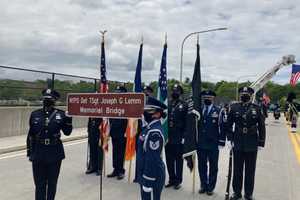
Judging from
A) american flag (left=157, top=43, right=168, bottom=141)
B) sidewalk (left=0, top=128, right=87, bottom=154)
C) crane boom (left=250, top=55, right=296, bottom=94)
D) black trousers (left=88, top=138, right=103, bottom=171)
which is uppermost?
crane boom (left=250, top=55, right=296, bottom=94)

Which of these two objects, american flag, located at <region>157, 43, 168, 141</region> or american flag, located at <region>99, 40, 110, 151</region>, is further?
american flag, located at <region>157, 43, 168, 141</region>

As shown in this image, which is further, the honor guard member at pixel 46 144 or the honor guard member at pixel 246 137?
the honor guard member at pixel 246 137

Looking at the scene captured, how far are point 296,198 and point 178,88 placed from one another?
9.50 ft

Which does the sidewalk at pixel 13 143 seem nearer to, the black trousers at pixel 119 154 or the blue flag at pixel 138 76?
the black trousers at pixel 119 154

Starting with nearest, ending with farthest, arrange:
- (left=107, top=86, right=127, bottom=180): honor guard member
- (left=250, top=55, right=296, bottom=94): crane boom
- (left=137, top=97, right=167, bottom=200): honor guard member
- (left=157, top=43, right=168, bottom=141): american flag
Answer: (left=137, top=97, right=167, bottom=200): honor guard member < (left=157, top=43, right=168, bottom=141): american flag < (left=107, top=86, right=127, bottom=180): honor guard member < (left=250, top=55, right=296, bottom=94): crane boom

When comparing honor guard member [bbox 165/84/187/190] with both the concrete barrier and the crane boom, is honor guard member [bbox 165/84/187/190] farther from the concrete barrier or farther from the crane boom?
the crane boom

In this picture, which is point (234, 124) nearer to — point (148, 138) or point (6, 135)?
point (148, 138)

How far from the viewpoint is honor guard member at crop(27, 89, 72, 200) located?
4.87 meters

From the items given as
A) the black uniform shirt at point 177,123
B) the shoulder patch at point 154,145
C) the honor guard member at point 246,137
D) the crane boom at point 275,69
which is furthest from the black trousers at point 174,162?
the crane boom at point 275,69

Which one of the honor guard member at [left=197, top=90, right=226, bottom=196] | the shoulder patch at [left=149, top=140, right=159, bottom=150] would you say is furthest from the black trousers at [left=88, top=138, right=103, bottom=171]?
the shoulder patch at [left=149, top=140, right=159, bottom=150]

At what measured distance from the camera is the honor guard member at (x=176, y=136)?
722cm

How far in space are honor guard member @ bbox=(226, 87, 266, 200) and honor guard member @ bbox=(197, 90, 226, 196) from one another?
1.18 feet

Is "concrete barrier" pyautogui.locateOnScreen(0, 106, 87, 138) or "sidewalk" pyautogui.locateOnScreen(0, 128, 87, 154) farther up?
"concrete barrier" pyautogui.locateOnScreen(0, 106, 87, 138)

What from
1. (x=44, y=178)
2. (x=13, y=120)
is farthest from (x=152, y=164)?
(x=13, y=120)
